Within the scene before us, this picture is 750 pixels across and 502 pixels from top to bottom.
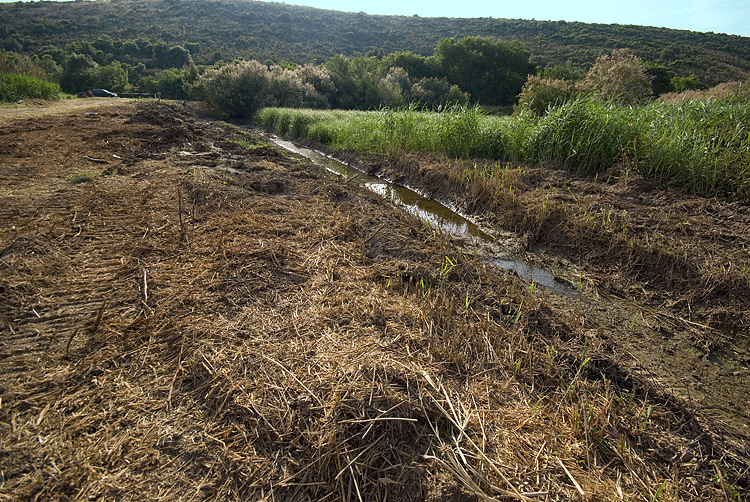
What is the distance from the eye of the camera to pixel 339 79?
2664 centimetres

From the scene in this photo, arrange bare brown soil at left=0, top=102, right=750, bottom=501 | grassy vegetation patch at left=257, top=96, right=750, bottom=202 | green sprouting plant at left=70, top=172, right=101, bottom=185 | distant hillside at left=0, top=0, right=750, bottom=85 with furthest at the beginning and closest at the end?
1. distant hillside at left=0, top=0, right=750, bottom=85
2. green sprouting plant at left=70, top=172, right=101, bottom=185
3. grassy vegetation patch at left=257, top=96, right=750, bottom=202
4. bare brown soil at left=0, top=102, right=750, bottom=501

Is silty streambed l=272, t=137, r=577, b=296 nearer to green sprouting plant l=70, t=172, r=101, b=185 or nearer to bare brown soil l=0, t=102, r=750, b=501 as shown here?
bare brown soil l=0, t=102, r=750, b=501

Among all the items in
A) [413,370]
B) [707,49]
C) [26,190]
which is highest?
[707,49]

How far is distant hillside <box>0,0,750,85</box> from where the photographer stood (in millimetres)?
44062

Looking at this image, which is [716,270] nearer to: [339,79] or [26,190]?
[26,190]

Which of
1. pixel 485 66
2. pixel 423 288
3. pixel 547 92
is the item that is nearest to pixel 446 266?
pixel 423 288

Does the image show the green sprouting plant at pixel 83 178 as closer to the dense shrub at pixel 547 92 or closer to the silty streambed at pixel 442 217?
the silty streambed at pixel 442 217

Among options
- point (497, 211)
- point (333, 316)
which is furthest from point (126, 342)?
point (497, 211)

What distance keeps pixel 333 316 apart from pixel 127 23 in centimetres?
8543

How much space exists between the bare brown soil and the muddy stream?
0.09ft

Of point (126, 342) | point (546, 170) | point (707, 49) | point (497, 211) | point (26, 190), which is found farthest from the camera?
point (707, 49)

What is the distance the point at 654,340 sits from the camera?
3295mm

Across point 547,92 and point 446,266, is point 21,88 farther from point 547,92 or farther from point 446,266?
point 547,92

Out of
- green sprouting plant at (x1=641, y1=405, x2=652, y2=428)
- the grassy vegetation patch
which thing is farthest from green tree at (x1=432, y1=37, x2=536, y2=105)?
green sprouting plant at (x1=641, y1=405, x2=652, y2=428)
